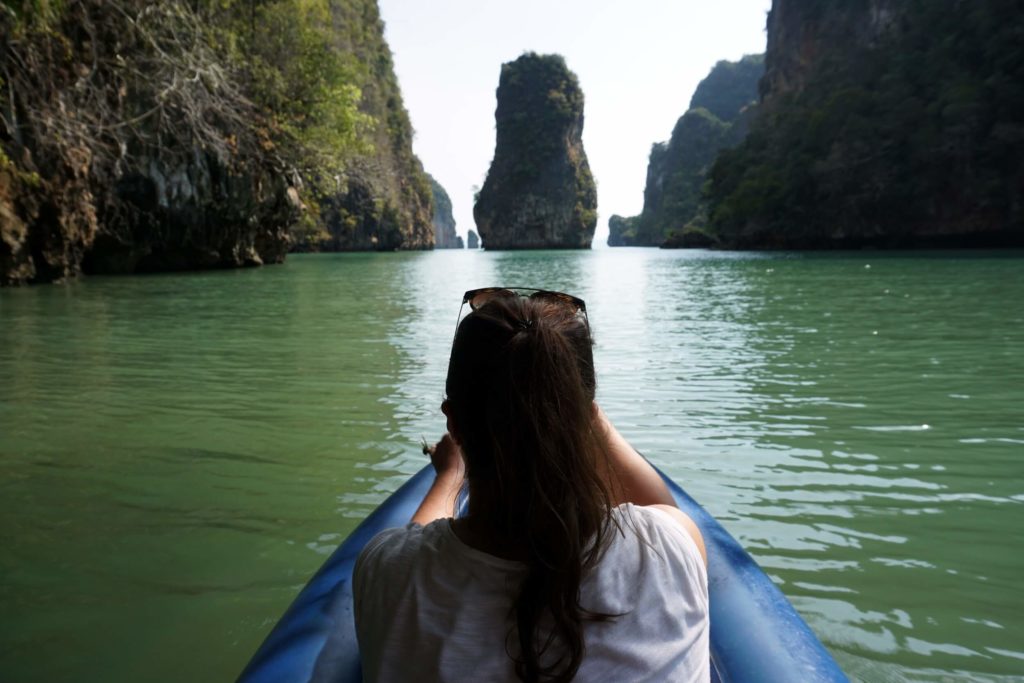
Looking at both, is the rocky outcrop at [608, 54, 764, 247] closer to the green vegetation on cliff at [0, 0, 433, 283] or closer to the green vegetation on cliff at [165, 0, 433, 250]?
the green vegetation on cliff at [165, 0, 433, 250]

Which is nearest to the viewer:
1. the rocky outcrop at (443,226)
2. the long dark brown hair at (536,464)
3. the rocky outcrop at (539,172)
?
the long dark brown hair at (536,464)

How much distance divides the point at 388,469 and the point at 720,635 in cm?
253

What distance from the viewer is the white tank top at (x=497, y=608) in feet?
3.00

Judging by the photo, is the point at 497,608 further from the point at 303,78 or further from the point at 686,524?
the point at 303,78

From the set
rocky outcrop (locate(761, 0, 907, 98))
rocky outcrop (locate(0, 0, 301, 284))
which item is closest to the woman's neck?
rocky outcrop (locate(0, 0, 301, 284))

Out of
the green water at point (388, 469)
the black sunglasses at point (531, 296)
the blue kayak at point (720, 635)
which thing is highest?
the black sunglasses at point (531, 296)

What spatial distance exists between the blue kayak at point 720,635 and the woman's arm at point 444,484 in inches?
12.1

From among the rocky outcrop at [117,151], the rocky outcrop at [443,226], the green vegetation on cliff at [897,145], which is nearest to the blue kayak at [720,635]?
the rocky outcrop at [117,151]

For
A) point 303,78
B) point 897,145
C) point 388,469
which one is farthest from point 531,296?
point 897,145

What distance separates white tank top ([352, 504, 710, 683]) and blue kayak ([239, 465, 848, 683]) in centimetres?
40

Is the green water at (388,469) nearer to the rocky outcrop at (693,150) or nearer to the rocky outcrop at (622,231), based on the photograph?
the rocky outcrop at (693,150)

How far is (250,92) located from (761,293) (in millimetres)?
14725

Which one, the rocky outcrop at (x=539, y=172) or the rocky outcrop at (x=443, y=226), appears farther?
the rocky outcrop at (x=443, y=226)

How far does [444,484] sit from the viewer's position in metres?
1.37
